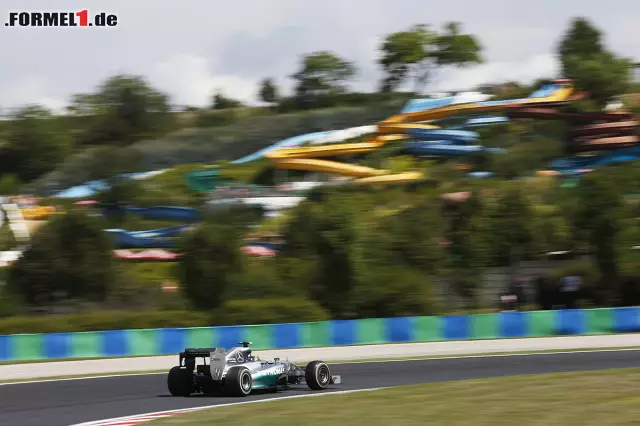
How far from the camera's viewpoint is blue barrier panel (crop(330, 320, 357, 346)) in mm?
25891

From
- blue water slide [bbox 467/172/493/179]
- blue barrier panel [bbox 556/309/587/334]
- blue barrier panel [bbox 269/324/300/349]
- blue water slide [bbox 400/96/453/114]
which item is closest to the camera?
blue barrier panel [bbox 269/324/300/349]

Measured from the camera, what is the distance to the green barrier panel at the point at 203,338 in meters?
24.2

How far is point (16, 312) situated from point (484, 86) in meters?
78.5

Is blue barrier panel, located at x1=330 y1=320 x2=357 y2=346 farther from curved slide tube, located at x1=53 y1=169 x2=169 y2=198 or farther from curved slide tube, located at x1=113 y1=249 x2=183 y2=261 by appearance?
curved slide tube, located at x1=53 y1=169 x2=169 y2=198

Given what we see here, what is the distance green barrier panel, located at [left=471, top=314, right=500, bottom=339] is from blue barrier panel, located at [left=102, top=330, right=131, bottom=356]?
9.88 metres

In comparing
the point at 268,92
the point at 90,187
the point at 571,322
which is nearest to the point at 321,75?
the point at 268,92

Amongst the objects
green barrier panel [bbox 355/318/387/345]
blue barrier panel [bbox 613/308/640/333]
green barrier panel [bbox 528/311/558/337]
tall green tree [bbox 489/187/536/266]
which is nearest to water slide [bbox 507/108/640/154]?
tall green tree [bbox 489/187/536/266]

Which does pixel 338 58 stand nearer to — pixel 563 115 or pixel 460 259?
pixel 563 115

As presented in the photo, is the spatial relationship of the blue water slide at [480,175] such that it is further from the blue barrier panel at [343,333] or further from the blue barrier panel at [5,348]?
the blue barrier panel at [5,348]

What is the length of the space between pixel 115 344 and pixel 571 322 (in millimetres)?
13270

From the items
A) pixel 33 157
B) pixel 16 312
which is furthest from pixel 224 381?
pixel 33 157

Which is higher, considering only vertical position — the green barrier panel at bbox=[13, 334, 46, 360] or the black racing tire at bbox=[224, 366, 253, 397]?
the black racing tire at bbox=[224, 366, 253, 397]

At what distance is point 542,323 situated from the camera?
27078mm

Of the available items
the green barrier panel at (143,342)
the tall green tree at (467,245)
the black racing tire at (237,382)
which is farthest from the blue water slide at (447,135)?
the black racing tire at (237,382)
